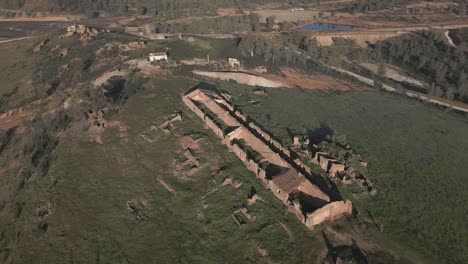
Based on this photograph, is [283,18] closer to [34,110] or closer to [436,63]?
[436,63]

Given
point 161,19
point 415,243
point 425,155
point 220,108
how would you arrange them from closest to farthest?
point 415,243 → point 425,155 → point 220,108 → point 161,19

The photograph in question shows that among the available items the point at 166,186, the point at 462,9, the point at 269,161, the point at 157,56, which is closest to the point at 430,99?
the point at 269,161

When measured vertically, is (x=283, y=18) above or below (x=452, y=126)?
above

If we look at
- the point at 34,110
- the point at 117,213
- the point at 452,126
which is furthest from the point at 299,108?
the point at 34,110

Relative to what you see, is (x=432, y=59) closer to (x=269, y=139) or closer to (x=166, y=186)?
(x=269, y=139)

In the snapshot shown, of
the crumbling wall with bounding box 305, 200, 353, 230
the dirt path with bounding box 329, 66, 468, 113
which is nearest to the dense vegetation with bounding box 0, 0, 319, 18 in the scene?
the dirt path with bounding box 329, 66, 468, 113

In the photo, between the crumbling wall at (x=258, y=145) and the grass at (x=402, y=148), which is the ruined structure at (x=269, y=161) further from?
the grass at (x=402, y=148)

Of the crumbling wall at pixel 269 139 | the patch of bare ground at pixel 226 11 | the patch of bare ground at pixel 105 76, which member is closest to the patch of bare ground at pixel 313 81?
the crumbling wall at pixel 269 139

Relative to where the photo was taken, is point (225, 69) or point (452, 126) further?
point (225, 69)

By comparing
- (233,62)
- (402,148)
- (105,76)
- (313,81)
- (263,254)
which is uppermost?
(233,62)
